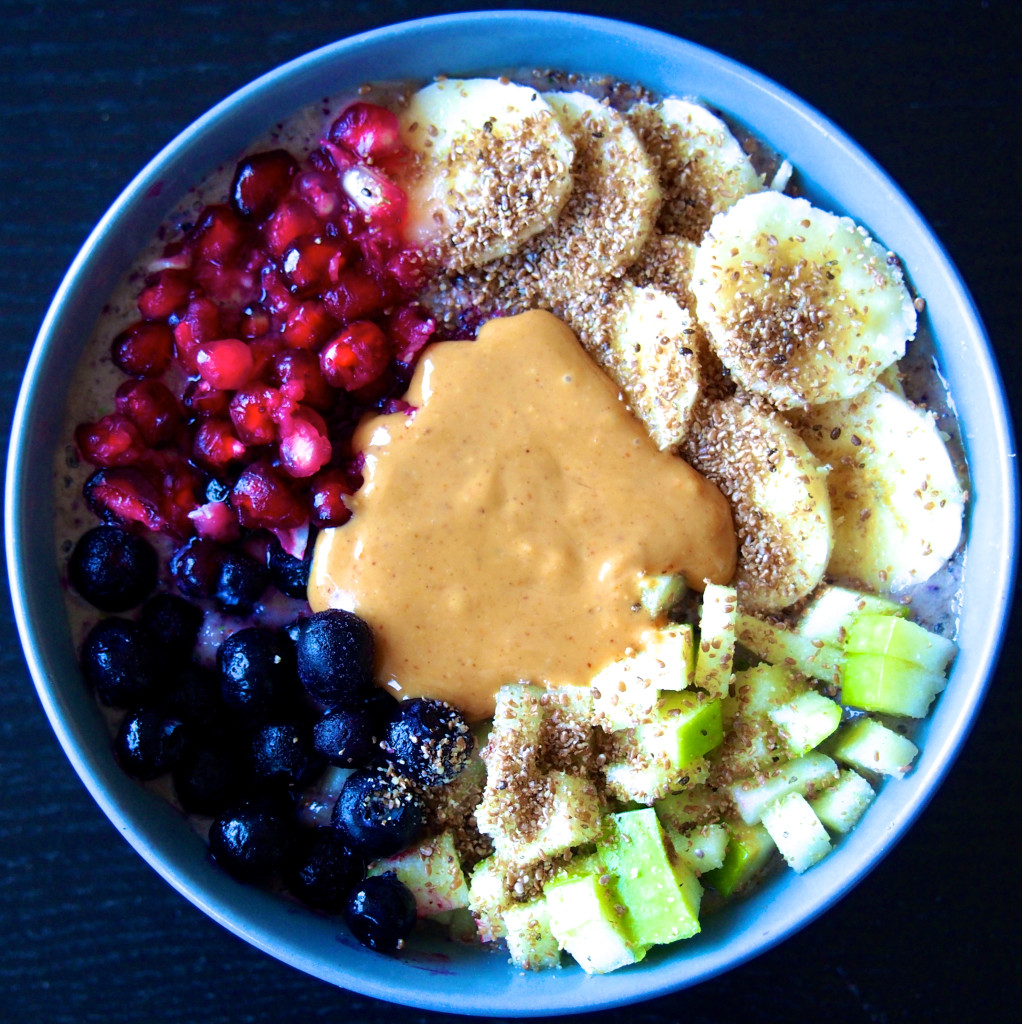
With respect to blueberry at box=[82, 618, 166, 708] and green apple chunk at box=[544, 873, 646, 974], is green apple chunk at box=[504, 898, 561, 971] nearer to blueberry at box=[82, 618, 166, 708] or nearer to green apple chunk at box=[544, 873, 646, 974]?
green apple chunk at box=[544, 873, 646, 974]

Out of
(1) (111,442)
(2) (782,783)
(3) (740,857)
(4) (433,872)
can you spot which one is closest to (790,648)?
(2) (782,783)

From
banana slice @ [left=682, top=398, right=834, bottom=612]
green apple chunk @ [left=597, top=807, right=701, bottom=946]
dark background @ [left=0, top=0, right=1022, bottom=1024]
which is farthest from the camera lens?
dark background @ [left=0, top=0, right=1022, bottom=1024]

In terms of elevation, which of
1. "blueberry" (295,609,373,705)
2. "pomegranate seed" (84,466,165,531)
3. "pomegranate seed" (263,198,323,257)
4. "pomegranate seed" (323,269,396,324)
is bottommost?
"blueberry" (295,609,373,705)

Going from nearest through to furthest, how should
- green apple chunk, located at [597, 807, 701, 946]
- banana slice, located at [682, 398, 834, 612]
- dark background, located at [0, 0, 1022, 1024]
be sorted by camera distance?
green apple chunk, located at [597, 807, 701, 946]
banana slice, located at [682, 398, 834, 612]
dark background, located at [0, 0, 1022, 1024]

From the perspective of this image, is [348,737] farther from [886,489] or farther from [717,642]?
[886,489]

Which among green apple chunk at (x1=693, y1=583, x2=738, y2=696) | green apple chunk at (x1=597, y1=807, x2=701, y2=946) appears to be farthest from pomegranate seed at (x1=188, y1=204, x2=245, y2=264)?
green apple chunk at (x1=597, y1=807, x2=701, y2=946)

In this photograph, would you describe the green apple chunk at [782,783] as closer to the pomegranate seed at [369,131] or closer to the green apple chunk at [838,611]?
the green apple chunk at [838,611]
